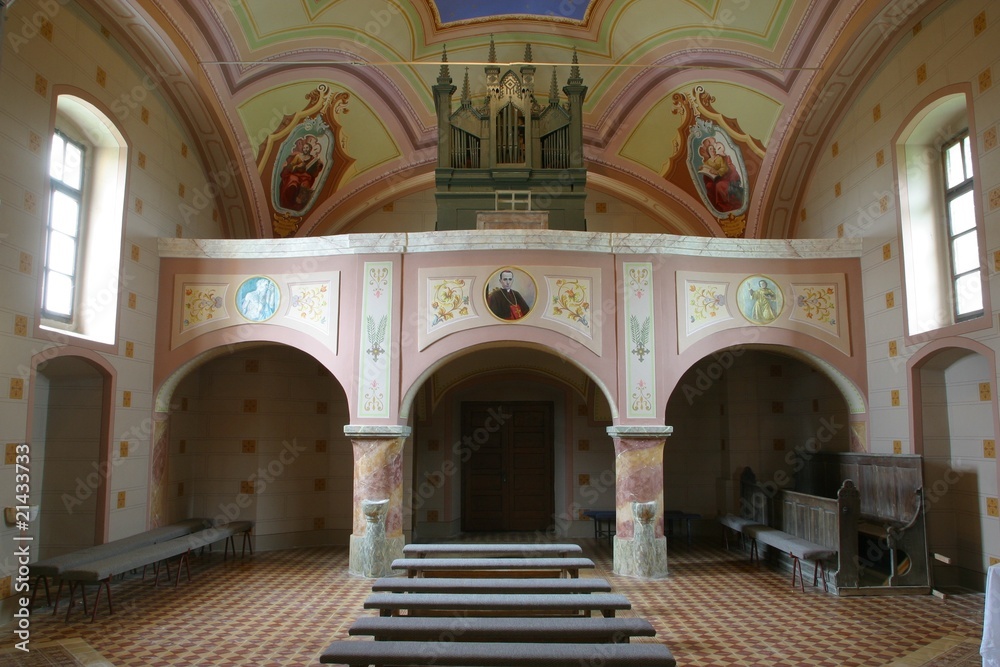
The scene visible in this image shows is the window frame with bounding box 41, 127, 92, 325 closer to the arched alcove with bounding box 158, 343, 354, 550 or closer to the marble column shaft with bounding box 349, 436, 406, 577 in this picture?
the arched alcove with bounding box 158, 343, 354, 550

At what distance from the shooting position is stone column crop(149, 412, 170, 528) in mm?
11523

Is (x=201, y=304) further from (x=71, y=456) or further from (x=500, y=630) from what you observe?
(x=500, y=630)

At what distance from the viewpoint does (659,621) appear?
841 cm

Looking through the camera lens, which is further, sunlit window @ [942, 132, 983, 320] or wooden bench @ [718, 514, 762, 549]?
wooden bench @ [718, 514, 762, 549]

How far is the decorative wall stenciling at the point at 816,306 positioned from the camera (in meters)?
11.8

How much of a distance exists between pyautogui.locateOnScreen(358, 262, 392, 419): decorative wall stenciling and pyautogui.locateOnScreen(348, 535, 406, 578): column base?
1747 millimetres

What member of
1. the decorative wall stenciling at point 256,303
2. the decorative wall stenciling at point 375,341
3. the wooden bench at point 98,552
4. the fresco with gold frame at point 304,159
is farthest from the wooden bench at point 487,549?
the fresco with gold frame at point 304,159

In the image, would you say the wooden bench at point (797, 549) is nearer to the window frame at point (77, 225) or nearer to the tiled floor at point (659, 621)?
the tiled floor at point (659, 621)

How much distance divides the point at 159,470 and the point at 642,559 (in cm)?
715

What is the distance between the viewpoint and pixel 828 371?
1182 centimetres

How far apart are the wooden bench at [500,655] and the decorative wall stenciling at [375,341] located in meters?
5.97

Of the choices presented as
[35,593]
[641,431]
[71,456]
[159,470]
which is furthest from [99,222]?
[641,431]

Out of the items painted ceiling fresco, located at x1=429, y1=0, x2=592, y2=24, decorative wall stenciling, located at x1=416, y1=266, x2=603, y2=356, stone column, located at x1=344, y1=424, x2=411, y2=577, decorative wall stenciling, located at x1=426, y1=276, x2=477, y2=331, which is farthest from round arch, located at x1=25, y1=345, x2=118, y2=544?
painted ceiling fresco, located at x1=429, y1=0, x2=592, y2=24

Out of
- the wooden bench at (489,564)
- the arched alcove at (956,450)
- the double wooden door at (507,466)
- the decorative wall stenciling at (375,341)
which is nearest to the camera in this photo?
the wooden bench at (489,564)
